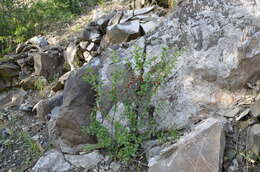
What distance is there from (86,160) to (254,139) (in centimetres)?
181

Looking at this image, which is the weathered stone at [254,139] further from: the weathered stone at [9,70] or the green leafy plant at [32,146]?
the weathered stone at [9,70]

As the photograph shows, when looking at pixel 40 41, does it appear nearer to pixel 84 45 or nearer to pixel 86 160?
pixel 84 45

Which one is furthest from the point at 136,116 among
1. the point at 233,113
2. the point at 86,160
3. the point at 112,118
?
the point at 233,113

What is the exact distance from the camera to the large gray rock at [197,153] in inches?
87.8

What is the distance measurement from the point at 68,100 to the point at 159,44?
4.48ft

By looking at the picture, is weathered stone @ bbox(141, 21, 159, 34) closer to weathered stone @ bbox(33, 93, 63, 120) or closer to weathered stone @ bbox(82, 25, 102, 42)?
weathered stone @ bbox(82, 25, 102, 42)

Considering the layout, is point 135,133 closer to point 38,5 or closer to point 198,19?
point 198,19

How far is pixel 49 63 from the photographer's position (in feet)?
19.6

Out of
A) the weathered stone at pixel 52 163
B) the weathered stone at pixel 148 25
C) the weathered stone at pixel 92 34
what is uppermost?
the weathered stone at pixel 148 25

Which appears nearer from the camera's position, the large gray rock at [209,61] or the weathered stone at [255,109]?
the weathered stone at [255,109]

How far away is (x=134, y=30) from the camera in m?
4.30

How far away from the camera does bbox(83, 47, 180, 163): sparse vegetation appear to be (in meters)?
2.84

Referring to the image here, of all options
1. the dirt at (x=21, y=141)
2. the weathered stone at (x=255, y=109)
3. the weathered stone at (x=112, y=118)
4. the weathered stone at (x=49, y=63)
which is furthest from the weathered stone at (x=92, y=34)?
the weathered stone at (x=255, y=109)

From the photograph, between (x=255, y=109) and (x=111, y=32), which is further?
(x=111, y=32)
